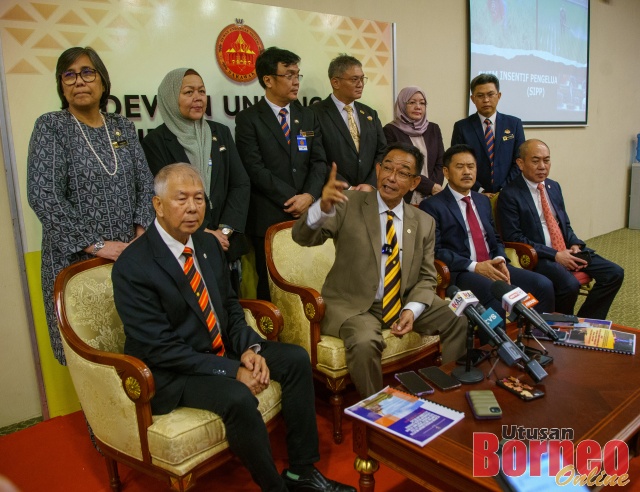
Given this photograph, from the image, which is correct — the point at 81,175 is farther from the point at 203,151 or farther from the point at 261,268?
the point at 261,268

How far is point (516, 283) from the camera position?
10.9 feet

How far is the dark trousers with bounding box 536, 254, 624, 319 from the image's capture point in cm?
343

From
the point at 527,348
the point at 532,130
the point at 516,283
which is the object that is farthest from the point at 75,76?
the point at 532,130

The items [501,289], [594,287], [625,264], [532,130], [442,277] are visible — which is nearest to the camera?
[501,289]

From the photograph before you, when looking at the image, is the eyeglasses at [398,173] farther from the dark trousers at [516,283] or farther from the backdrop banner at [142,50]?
the backdrop banner at [142,50]

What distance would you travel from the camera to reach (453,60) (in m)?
4.87

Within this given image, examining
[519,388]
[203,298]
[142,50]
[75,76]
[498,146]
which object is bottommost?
[519,388]

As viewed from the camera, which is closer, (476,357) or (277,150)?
(476,357)

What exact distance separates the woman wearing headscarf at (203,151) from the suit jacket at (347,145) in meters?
0.66

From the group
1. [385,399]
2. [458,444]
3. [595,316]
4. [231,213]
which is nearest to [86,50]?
[231,213]

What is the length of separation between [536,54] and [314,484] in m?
5.36

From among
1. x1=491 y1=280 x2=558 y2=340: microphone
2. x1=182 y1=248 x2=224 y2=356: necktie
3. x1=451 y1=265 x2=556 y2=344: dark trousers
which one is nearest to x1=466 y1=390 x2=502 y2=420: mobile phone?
x1=491 y1=280 x2=558 y2=340: microphone

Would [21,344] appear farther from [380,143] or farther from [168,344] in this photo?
[380,143]

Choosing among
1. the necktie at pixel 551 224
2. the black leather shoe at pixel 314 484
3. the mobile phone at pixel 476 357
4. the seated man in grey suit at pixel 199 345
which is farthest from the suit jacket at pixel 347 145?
the black leather shoe at pixel 314 484
